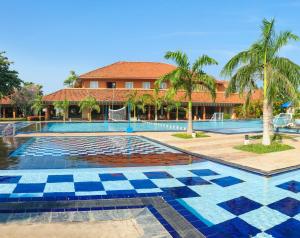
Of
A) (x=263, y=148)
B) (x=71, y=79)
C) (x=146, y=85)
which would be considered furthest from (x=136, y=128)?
(x=71, y=79)

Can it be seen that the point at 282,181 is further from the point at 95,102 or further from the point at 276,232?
the point at 95,102

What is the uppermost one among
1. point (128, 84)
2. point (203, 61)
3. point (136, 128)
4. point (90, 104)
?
point (128, 84)

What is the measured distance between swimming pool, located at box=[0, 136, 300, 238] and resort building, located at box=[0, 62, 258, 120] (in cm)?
2750

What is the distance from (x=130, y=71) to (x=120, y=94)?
5.42 metres

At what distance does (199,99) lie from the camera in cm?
3941

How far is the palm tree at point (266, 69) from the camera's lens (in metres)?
11.6

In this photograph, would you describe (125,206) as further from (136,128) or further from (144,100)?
(144,100)

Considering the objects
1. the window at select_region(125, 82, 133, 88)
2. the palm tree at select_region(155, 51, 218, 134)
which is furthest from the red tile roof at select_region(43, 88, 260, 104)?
the palm tree at select_region(155, 51, 218, 134)

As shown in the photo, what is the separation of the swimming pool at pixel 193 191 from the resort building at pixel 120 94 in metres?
27.5

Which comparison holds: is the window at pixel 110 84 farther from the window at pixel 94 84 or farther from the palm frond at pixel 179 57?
the palm frond at pixel 179 57

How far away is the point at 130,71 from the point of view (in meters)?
42.0

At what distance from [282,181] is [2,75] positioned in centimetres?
2291

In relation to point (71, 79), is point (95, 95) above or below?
below

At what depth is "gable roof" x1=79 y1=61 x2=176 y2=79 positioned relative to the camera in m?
40.2
